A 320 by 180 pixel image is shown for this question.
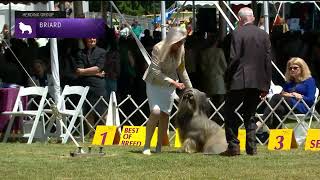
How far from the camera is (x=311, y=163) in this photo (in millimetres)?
7523

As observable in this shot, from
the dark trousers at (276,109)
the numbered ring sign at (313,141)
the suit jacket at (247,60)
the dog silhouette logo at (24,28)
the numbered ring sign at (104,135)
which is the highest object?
the dog silhouette logo at (24,28)

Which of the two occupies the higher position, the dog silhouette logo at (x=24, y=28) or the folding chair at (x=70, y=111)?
the dog silhouette logo at (x=24, y=28)

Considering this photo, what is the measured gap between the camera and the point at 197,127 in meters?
8.59

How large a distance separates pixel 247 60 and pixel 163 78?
980 mm

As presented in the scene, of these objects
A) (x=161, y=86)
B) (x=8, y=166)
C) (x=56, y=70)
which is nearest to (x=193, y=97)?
(x=161, y=86)

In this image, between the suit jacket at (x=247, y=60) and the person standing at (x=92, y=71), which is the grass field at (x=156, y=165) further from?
the person standing at (x=92, y=71)

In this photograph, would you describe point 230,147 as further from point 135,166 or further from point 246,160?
point 135,166

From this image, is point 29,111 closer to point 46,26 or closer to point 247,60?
point 46,26

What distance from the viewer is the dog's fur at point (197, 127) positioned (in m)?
8.52

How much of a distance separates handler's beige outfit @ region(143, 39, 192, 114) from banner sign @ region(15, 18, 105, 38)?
2480mm

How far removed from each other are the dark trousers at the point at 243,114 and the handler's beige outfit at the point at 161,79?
679 millimetres

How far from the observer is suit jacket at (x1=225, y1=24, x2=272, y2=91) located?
8031 mm

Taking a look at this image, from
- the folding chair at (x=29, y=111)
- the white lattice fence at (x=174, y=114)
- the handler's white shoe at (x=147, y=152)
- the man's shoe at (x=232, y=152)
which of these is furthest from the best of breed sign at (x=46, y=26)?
the man's shoe at (x=232, y=152)

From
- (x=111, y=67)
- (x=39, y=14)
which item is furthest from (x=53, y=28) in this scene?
(x=111, y=67)
